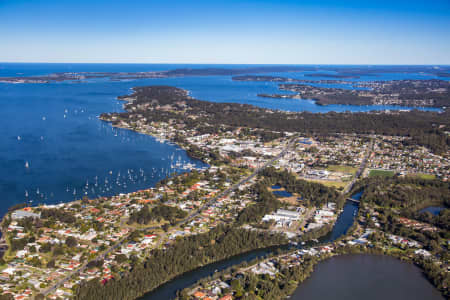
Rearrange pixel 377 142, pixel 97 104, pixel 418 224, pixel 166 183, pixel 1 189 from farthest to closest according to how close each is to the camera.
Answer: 1. pixel 97 104
2. pixel 377 142
3. pixel 166 183
4. pixel 1 189
5. pixel 418 224

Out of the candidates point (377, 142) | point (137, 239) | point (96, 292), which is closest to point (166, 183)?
point (137, 239)

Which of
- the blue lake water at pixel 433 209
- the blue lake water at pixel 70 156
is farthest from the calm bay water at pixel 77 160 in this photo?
the blue lake water at pixel 433 209

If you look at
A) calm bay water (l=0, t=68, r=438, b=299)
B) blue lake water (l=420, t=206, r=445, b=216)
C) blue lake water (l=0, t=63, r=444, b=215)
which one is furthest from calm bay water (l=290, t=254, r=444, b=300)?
blue lake water (l=0, t=63, r=444, b=215)

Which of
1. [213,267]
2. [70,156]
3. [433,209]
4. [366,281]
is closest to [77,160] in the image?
[70,156]

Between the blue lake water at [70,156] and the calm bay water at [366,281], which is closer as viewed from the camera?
the calm bay water at [366,281]

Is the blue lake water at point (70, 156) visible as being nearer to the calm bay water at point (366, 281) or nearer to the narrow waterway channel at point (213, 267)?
the narrow waterway channel at point (213, 267)

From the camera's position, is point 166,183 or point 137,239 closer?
point 137,239

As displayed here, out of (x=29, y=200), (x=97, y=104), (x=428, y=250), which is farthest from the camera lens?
(x=97, y=104)

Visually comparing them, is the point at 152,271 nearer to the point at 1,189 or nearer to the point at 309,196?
the point at 309,196

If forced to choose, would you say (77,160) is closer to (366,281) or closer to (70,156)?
(70,156)
